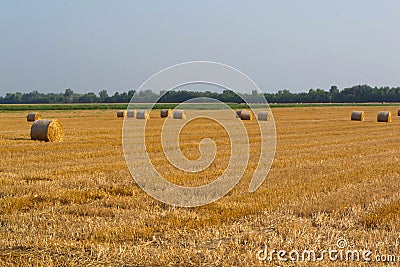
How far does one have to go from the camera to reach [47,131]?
62.8ft

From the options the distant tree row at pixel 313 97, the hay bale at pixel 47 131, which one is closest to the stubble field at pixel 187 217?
A: the hay bale at pixel 47 131

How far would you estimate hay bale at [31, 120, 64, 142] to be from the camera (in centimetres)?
1922

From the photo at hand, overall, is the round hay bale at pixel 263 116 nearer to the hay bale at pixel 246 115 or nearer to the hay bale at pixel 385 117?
the hay bale at pixel 246 115

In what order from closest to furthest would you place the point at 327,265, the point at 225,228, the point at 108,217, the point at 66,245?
the point at 327,265, the point at 66,245, the point at 225,228, the point at 108,217

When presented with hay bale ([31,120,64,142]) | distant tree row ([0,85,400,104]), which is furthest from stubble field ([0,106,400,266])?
distant tree row ([0,85,400,104])

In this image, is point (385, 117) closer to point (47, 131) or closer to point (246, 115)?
point (246, 115)

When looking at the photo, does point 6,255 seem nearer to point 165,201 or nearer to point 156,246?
point 156,246

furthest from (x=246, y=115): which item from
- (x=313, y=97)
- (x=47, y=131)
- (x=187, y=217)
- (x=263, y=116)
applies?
(x=313, y=97)

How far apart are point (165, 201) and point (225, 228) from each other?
5.85ft

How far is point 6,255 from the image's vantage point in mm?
5363

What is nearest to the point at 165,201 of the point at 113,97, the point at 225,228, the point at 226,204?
the point at 226,204

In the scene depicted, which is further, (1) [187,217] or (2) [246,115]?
(2) [246,115]

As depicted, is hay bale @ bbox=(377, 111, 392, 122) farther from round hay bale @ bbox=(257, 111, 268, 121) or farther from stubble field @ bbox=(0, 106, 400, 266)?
stubble field @ bbox=(0, 106, 400, 266)

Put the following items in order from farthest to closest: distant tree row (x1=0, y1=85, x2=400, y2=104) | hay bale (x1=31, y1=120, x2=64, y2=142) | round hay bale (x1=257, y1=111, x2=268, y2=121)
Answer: distant tree row (x1=0, y1=85, x2=400, y2=104)
round hay bale (x1=257, y1=111, x2=268, y2=121)
hay bale (x1=31, y1=120, x2=64, y2=142)
